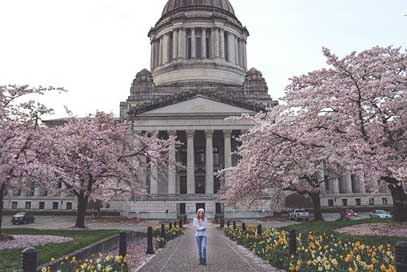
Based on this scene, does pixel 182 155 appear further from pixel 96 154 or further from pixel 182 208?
pixel 96 154

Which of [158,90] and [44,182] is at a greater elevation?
[158,90]

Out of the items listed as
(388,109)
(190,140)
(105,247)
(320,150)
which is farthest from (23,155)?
(190,140)

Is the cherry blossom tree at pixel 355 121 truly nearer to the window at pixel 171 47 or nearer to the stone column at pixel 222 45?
the stone column at pixel 222 45

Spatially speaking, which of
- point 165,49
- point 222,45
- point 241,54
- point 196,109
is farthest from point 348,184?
point 165,49

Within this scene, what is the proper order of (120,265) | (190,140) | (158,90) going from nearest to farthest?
(120,265), (190,140), (158,90)

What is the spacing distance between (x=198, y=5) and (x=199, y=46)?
25.9 feet

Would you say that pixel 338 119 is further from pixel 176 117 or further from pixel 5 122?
pixel 176 117

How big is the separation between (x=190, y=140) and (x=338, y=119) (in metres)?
40.6

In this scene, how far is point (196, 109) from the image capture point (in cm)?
5619

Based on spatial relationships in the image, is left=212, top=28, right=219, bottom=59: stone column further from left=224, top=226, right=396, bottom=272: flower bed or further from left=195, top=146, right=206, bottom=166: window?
left=224, top=226, right=396, bottom=272: flower bed

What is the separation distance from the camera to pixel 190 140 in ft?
181

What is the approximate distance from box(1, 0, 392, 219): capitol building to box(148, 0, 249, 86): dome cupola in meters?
0.18

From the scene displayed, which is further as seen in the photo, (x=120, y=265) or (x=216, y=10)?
(x=216, y=10)

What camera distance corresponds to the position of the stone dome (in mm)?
73312
